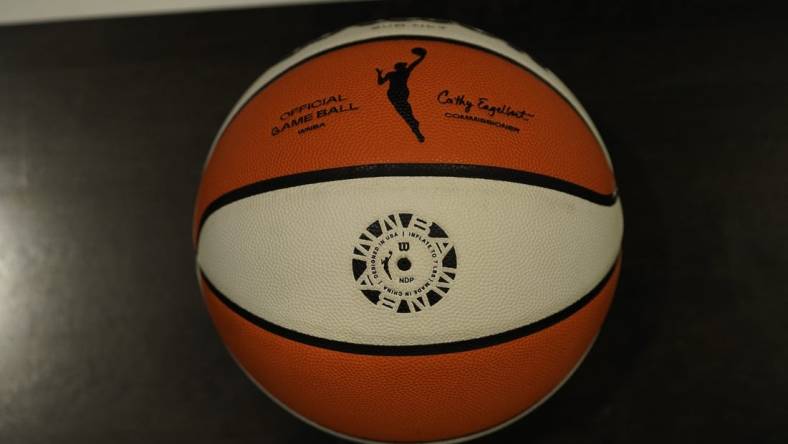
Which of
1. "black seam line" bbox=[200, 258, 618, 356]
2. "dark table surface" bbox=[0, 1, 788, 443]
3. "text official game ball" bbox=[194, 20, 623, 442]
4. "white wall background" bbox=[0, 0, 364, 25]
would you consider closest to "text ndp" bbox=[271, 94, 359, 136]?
"text official game ball" bbox=[194, 20, 623, 442]

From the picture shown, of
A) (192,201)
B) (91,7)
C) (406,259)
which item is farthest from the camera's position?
(91,7)

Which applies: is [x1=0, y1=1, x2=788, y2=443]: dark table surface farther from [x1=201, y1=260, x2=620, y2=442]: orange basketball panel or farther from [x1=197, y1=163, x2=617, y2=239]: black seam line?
[x1=197, y1=163, x2=617, y2=239]: black seam line

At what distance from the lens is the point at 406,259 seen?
2.84 ft

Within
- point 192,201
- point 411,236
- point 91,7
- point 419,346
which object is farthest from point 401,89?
point 91,7

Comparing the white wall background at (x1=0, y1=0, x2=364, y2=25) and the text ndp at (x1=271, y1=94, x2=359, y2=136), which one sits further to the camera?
the white wall background at (x1=0, y1=0, x2=364, y2=25)

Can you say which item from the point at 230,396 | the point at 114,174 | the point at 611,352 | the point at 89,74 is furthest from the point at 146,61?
the point at 611,352

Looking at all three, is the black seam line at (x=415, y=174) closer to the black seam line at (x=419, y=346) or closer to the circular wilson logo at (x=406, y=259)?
the circular wilson logo at (x=406, y=259)

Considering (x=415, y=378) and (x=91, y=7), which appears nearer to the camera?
(x=415, y=378)

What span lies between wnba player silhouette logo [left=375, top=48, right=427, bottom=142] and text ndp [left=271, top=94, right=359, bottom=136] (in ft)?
0.19

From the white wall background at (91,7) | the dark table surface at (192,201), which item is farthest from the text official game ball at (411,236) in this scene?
the white wall background at (91,7)

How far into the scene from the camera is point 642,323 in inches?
56.0
